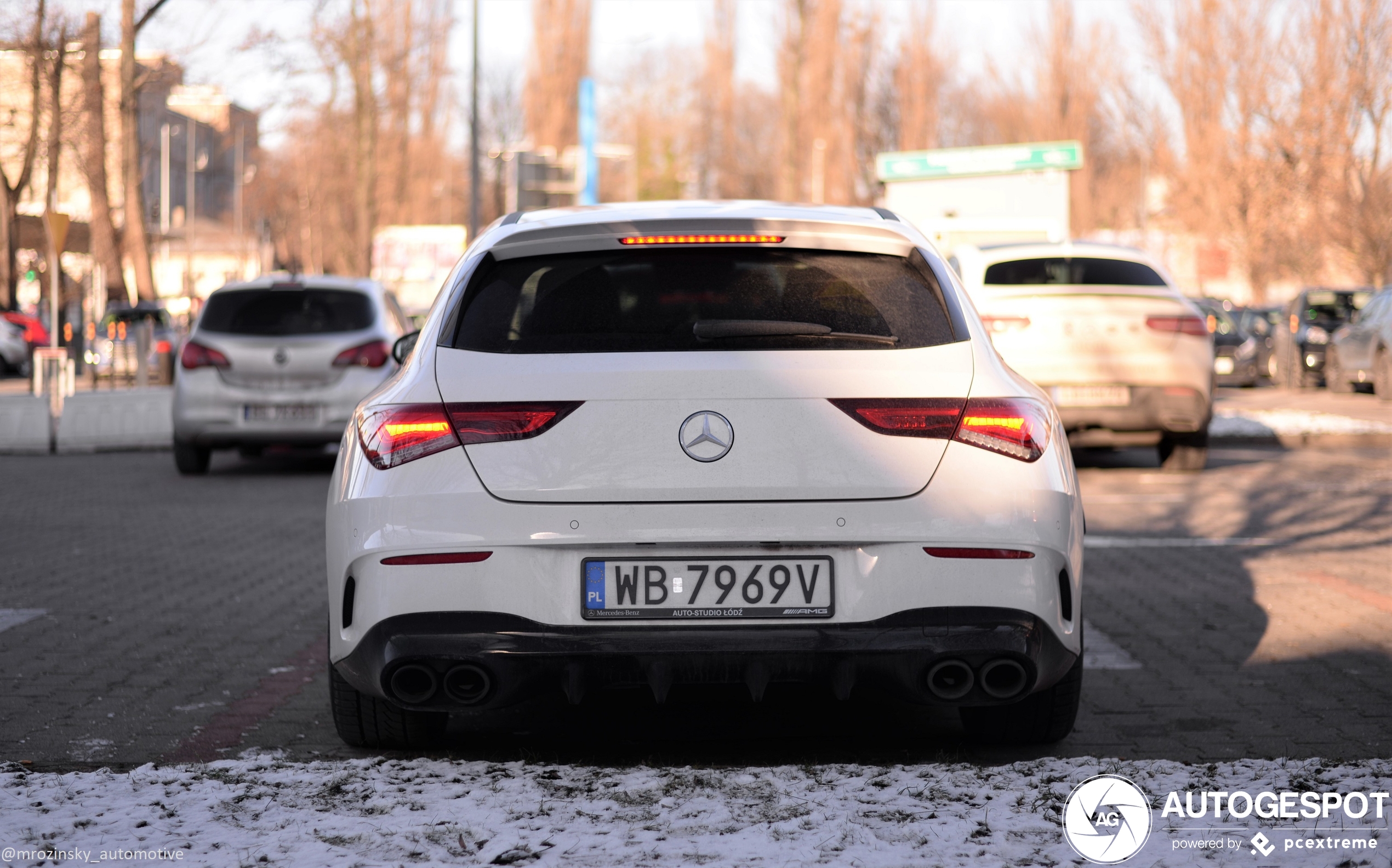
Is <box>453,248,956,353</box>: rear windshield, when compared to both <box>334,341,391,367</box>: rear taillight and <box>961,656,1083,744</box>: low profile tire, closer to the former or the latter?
<box>961,656,1083,744</box>: low profile tire

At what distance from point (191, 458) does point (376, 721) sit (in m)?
10.2

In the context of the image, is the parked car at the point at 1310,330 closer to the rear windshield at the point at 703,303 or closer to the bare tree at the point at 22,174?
the bare tree at the point at 22,174

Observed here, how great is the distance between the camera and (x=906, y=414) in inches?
158

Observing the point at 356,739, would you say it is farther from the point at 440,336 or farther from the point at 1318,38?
the point at 1318,38

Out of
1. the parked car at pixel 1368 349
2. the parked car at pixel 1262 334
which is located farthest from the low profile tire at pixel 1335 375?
the parked car at pixel 1262 334

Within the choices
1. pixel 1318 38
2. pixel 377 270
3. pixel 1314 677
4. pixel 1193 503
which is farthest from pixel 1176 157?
pixel 1314 677

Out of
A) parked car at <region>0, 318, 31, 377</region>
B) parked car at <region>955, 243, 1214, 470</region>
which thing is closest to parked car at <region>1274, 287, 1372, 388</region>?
parked car at <region>955, 243, 1214, 470</region>

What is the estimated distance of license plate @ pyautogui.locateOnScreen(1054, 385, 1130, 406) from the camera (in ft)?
42.1

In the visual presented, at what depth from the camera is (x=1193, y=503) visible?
1159 cm

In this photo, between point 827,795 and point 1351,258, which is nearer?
point 827,795

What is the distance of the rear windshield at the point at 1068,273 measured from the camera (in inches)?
531

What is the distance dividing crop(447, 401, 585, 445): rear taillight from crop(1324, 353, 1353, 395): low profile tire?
2604cm

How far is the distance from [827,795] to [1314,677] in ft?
8.30

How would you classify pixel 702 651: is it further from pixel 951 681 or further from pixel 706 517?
pixel 951 681
